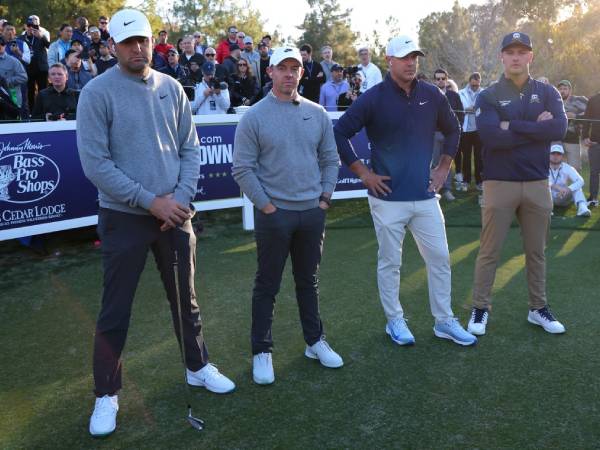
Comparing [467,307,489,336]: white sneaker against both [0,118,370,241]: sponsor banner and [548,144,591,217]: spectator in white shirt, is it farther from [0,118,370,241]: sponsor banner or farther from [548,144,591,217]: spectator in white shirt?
[548,144,591,217]: spectator in white shirt

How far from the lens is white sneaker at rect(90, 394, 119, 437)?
10.6ft

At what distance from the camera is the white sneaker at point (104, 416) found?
3.23 meters

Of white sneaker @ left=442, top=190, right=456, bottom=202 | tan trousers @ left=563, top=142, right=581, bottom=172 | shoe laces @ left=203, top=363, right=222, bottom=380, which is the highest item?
tan trousers @ left=563, top=142, right=581, bottom=172

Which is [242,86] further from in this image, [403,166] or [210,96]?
[403,166]

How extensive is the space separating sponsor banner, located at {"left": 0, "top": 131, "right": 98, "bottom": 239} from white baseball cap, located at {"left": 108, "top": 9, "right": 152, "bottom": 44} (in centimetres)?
420

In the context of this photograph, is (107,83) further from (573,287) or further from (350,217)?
(350,217)

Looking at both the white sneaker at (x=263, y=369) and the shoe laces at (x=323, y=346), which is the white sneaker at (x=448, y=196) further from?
the white sneaker at (x=263, y=369)

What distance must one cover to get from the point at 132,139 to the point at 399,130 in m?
1.79

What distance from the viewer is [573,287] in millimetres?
5590

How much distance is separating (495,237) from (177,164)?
2.42 meters

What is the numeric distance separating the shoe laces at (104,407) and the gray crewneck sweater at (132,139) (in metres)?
1.04

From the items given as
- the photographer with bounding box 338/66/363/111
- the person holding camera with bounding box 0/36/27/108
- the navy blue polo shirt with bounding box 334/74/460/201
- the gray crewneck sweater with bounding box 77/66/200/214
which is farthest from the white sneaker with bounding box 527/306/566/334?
the person holding camera with bounding box 0/36/27/108

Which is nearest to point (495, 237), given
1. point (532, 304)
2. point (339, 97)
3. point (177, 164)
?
point (532, 304)

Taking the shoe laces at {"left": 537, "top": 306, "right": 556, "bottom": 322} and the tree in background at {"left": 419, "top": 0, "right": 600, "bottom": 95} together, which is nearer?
the shoe laces at {"left": 537, "top": 306, "right": 556, "bottom": 322}
